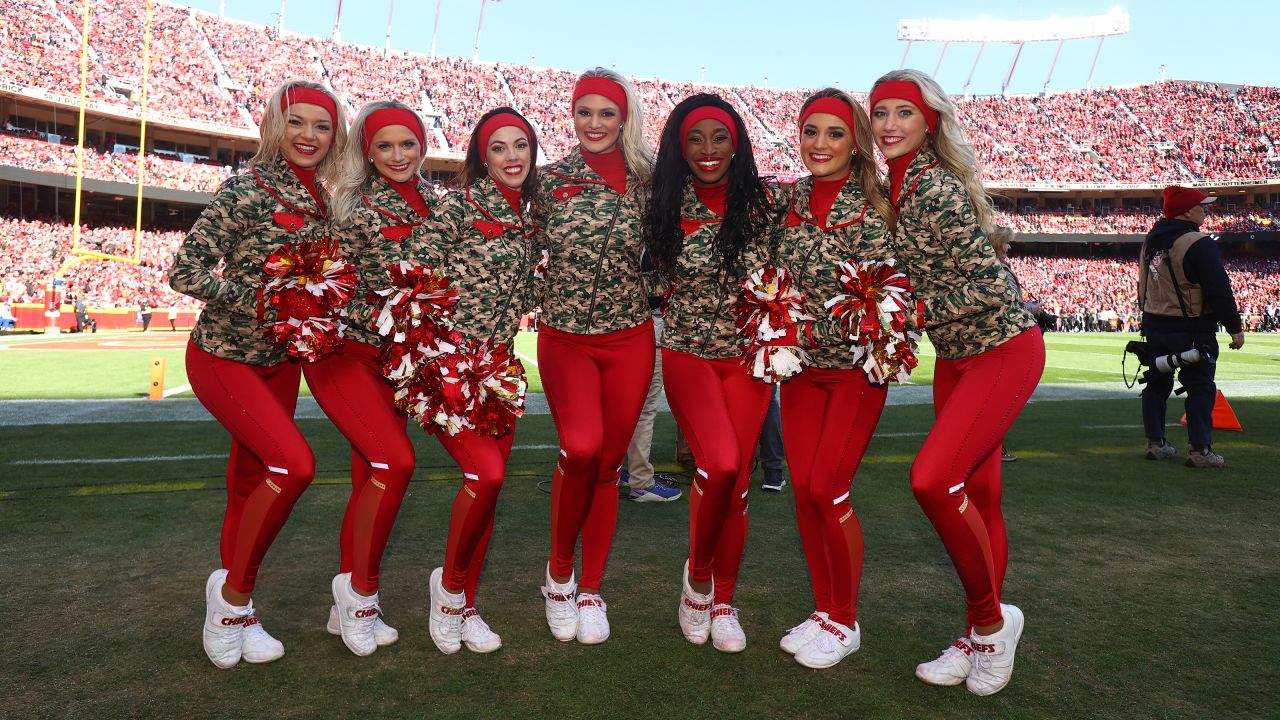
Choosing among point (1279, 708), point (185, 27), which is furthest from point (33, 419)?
point (185, 27)

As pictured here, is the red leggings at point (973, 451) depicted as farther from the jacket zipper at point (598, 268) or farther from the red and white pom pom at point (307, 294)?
the red and white pom pom at point (307, 294)

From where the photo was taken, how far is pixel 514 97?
47719mm

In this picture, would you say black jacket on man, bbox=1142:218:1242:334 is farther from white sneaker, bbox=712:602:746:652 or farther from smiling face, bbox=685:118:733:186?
white sneaker, bbox=712:602:746:652

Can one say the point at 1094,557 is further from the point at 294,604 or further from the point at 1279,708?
the point at 294,604

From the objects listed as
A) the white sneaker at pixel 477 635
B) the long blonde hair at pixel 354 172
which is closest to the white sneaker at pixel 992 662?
the white sneaker at pixel 477 635

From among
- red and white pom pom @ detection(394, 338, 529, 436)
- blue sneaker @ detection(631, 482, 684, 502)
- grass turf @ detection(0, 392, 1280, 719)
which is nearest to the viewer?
grass turf @ detection(0, 392, 1280, 719)

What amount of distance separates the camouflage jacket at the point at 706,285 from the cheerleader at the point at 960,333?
546mm

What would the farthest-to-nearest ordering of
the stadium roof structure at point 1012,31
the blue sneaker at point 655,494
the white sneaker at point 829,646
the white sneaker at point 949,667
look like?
1. the stadium roof structure at point 1012,31
2. the blue sneaker at point 655,494
3. the white sneaker at point 829,646
4. the white sneaker at point 949,667

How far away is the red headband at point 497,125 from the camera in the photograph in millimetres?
3137

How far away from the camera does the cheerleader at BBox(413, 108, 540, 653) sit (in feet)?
9.89

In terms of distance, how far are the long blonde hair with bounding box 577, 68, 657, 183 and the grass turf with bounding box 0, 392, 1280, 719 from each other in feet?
5.83

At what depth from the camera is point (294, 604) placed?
3428 mm

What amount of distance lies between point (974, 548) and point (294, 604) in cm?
263

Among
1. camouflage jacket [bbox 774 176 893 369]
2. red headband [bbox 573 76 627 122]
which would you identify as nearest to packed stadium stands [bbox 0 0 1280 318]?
red headband [bbox 573 76 627 122]
